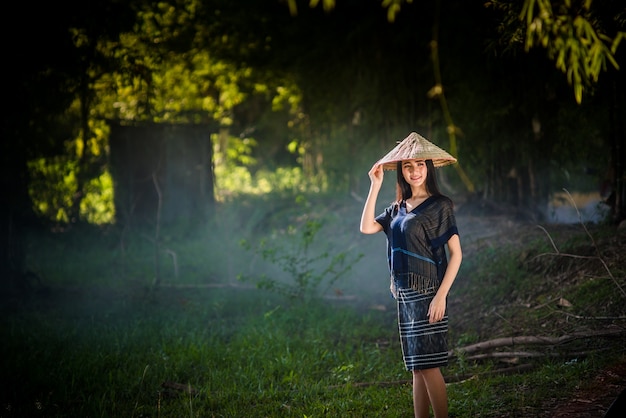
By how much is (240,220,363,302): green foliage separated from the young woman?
3.50 meters

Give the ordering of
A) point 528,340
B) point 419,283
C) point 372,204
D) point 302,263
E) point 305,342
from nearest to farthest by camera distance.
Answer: point 419,283, point 372,204, point 528,340, point 305,342, point 302,263

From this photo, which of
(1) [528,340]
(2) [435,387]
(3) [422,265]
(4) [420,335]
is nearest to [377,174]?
(3) [422,265]

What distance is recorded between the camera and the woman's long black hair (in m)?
3.78

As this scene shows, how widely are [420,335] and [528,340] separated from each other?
185 centimetres

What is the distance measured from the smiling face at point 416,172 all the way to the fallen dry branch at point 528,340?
76.6 inches

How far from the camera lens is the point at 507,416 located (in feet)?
13.2

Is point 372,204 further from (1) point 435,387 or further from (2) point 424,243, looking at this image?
(1) point 435,387

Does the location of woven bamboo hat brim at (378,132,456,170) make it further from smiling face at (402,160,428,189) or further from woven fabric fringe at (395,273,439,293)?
woven fabric fringe at (395,273,439,293)

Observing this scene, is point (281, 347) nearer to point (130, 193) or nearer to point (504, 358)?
point (504, 358)

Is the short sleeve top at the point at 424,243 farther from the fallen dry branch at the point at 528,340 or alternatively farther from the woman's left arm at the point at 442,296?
the fallen dry branch at the point at 528,340

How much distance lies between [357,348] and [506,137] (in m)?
4.28

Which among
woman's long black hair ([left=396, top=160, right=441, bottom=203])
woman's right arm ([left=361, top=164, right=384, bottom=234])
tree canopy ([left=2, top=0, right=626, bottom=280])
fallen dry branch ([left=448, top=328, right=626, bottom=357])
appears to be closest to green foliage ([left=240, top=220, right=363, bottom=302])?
tree canopy ([left=2, top=0, right=626, bottom=280])

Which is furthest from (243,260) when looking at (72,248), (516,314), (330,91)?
(516,314)

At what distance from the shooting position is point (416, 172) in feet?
12.3
